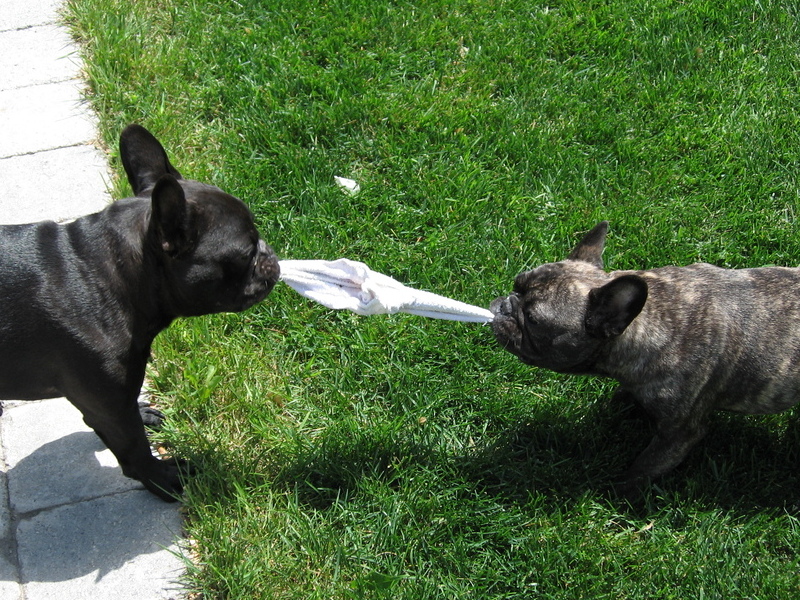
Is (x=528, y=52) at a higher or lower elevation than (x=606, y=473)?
higher

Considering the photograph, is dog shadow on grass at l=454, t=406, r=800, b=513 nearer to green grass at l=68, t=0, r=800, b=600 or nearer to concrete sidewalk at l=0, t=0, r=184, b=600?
green grass at l=68, t=0, r=800, b=600

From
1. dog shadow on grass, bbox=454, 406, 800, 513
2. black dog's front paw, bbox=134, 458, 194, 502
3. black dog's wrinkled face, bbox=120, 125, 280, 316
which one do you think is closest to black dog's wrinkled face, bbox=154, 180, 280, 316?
black dog's wrinkled face, bbox=120, 125, 280, 316

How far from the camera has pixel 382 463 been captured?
4.46m

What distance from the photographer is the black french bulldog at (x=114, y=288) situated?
144 inches

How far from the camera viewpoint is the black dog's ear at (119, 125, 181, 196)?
155 inches

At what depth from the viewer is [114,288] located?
375 cm

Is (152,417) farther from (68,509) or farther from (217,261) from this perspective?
(217,261)

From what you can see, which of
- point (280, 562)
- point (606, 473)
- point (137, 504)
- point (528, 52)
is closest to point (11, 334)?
point (137, 504)

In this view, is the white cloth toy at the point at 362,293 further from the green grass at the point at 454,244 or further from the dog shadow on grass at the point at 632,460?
the dog shadow on grass at the point at 632,460

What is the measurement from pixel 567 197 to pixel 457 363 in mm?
1588

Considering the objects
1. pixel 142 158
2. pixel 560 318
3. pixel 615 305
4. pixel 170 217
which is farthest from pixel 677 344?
pixel 142 158

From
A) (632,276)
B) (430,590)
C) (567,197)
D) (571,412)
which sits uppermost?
(632,276)

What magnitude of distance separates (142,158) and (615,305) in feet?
7.85

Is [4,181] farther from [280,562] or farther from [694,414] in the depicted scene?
[694,414]
